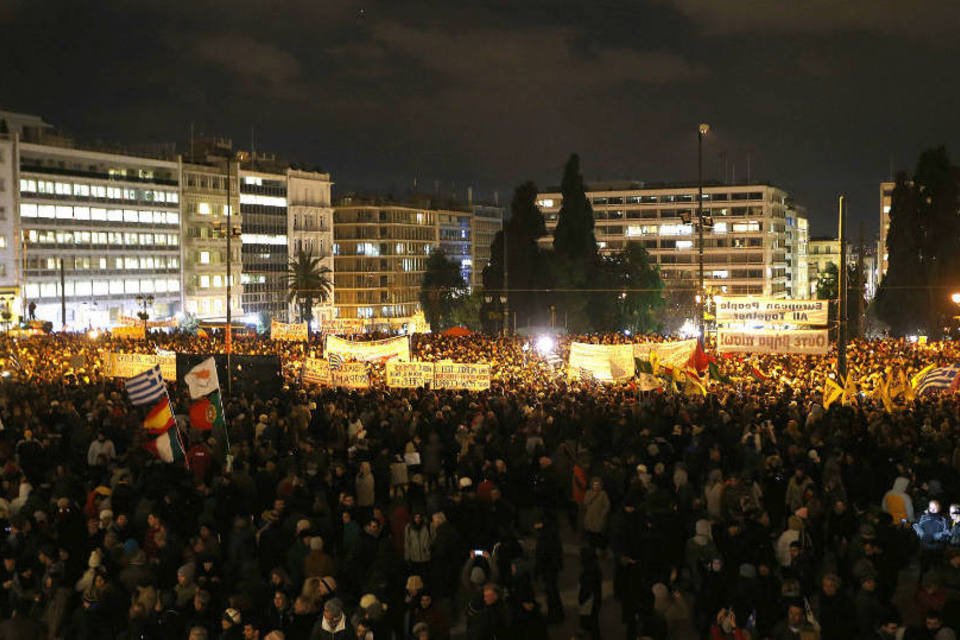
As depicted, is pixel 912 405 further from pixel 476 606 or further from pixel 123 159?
pixel 123 159

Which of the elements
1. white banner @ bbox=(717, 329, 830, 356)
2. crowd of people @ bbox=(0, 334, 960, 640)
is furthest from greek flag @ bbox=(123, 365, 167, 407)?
white banner @ bbox=(717, 329, 830, 356)

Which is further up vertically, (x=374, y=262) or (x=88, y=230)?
(x=88, y=230)

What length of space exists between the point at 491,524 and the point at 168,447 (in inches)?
229

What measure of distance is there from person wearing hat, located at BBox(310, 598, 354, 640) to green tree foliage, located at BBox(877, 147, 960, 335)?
50.7m

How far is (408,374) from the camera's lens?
24438mm

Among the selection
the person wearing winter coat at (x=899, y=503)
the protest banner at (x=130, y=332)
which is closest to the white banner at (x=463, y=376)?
the person wearing winter coat at (x=899, y=503)

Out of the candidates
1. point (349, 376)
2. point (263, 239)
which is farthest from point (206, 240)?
point (349, 376)

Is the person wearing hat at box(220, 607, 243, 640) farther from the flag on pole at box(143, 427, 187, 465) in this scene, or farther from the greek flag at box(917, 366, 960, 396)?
Answer: the greek flag at box(917, 366, 960, 396)

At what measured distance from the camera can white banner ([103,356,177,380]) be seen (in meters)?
26.8

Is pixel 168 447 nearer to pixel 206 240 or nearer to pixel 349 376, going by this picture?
pixel 349 376

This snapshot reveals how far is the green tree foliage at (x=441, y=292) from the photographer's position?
101 m

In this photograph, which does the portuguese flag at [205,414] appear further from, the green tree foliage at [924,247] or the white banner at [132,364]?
the green tree foliage at [924,247]

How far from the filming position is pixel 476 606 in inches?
365

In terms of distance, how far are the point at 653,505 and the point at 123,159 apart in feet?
276
